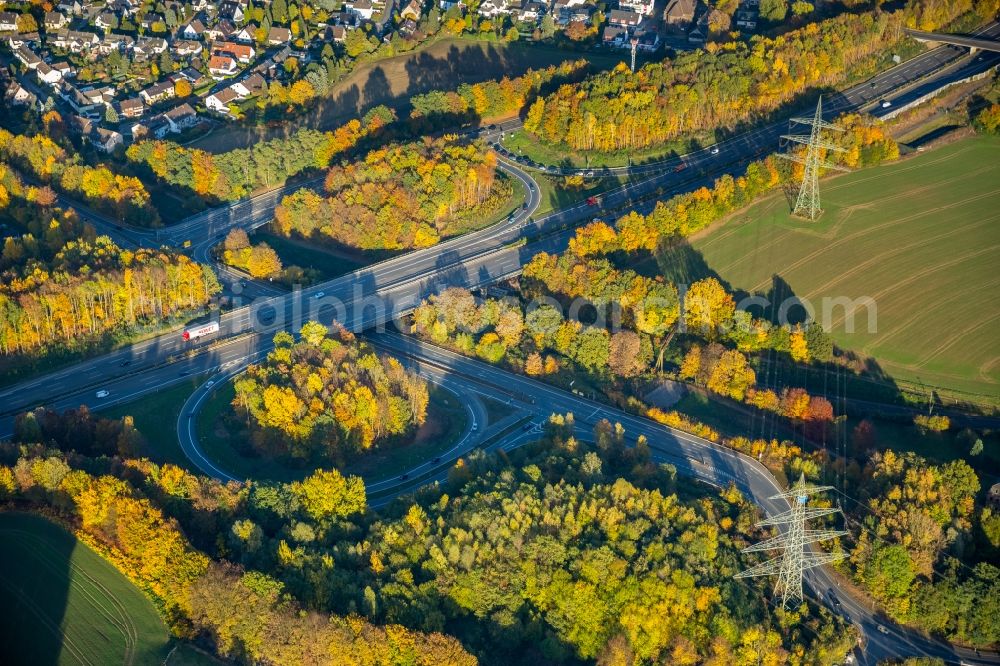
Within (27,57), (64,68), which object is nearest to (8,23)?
(27,57)

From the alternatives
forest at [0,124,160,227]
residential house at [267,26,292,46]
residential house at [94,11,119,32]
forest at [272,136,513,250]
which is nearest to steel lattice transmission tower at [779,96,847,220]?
forest at [272,136,513,250]

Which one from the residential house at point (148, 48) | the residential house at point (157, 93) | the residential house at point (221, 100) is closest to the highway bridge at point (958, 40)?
the residential house at point (221, 100)

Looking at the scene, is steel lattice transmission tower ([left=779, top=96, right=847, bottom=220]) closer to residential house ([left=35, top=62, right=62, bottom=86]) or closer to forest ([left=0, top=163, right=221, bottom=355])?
forest ([left=0, top=163, right=221, bottom=355])

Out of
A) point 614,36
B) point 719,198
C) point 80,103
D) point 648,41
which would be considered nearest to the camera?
point 719,198

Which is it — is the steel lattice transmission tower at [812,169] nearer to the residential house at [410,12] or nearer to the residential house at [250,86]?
the residential house at [410,12]

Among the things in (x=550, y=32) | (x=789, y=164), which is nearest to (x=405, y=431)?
(x=789, y=164)

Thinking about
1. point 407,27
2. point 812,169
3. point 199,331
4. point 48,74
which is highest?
point 407,27

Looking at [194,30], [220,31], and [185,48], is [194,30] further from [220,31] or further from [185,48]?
[185,48]
